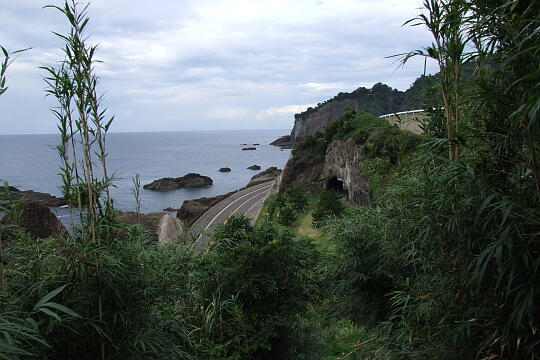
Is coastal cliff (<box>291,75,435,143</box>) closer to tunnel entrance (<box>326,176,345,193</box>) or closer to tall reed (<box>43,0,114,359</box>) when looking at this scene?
tunnel entrance (<box>326,176,345,193</box>)

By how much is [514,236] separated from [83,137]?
11.2ft

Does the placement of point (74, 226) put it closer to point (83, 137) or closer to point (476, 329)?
point (83, 137)

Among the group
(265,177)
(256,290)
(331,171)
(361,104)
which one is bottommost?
(265,177)

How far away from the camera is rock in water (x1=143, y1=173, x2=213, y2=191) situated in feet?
194

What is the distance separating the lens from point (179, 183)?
61031 millimetres

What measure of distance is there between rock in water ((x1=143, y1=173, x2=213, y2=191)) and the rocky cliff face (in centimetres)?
2791

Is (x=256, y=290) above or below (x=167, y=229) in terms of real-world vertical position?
above

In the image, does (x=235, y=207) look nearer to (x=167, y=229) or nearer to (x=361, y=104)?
(x=167, y=229)

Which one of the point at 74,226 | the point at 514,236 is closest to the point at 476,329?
the point at 514,236

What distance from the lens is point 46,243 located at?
4.07 metres

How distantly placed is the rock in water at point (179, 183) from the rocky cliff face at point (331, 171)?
27.9 metres

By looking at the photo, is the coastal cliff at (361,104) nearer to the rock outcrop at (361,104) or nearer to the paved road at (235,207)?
the rock outcrop at (361,104)

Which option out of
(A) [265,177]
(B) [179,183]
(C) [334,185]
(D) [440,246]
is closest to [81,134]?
(D) [440,246]

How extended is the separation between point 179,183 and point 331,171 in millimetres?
35104
